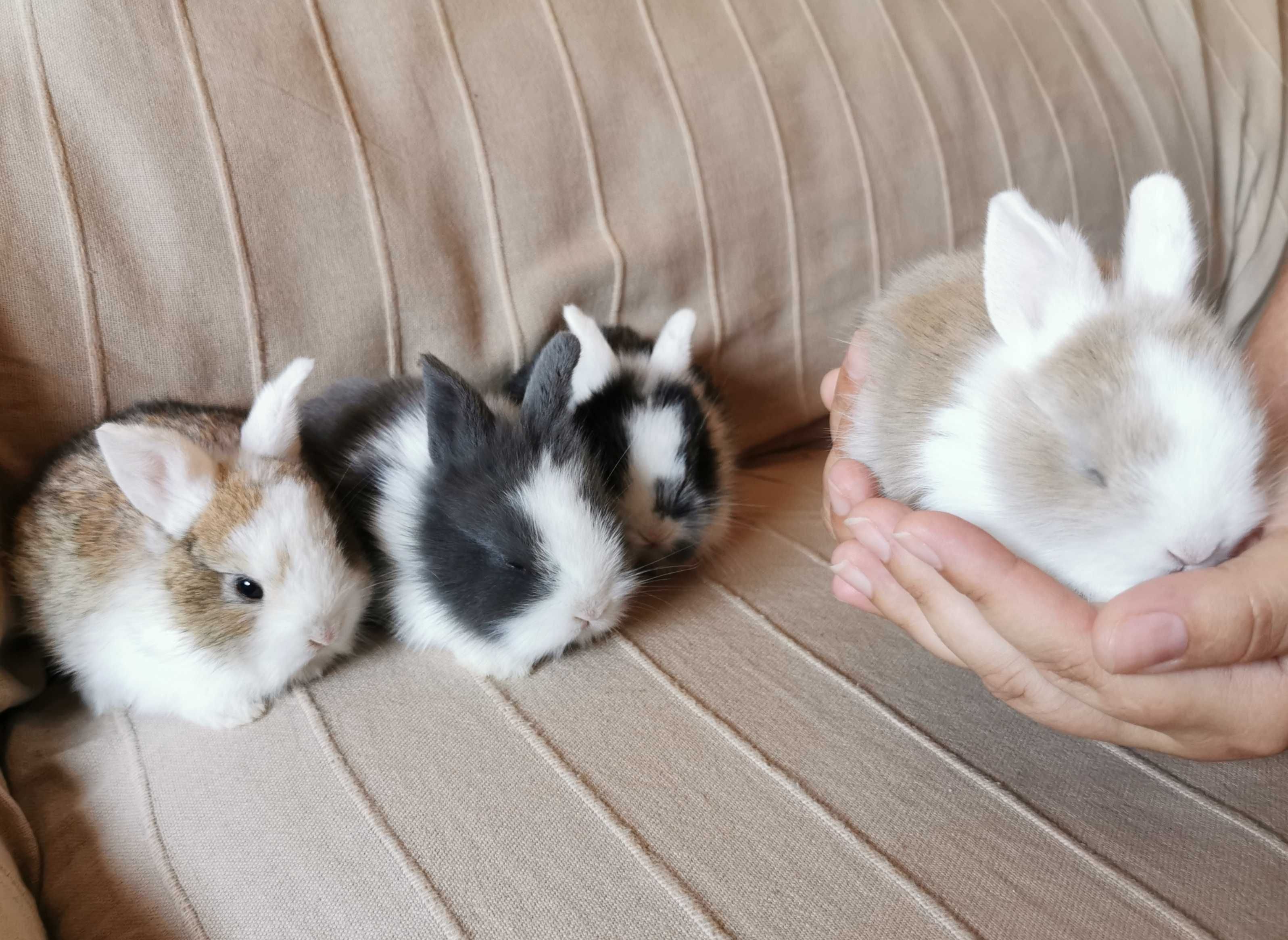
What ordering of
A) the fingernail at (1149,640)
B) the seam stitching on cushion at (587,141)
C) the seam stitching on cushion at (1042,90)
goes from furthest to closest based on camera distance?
the seam stitching on cushion at (1042,90), the seam stitching on cushion at (587,141), the fingernail at (1149,640)

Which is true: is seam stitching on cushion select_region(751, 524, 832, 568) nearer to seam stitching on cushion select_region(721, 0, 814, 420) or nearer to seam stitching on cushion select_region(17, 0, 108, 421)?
seam stitching on cushion select_region(721, 0, 814, 420)

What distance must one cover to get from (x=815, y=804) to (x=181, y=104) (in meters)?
1.02

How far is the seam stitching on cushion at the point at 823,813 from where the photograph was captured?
651 mm

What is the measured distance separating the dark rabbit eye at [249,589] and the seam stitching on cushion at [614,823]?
10.6 inches

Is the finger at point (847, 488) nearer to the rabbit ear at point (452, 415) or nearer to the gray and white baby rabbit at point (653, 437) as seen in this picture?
the gray and white baby rabbit at point (653, 437)

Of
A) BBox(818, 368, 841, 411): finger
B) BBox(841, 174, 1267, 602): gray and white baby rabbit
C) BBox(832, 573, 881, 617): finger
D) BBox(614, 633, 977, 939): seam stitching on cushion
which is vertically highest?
BBox(841, 174, 1267, 602): gray and white baby rabbit

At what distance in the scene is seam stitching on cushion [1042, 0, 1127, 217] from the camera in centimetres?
160

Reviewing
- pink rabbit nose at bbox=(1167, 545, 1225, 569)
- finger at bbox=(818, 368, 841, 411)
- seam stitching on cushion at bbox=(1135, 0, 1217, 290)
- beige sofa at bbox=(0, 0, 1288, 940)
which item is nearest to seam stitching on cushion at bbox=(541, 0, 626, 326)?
beige sofa at bbox=(0, 0, 1288, 940)

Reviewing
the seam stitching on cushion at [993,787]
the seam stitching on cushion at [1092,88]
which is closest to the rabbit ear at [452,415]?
the seam stitching on cushion at [993,787]

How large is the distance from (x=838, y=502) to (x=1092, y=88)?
3.80ft

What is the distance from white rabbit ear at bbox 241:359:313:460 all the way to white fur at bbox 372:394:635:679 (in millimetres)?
121

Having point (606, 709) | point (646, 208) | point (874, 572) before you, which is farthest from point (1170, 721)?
point (646, 208)

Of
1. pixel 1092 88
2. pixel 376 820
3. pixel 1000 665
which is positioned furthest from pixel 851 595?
pixel 1092 88

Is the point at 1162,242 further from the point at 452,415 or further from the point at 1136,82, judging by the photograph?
the point at 1136,82
